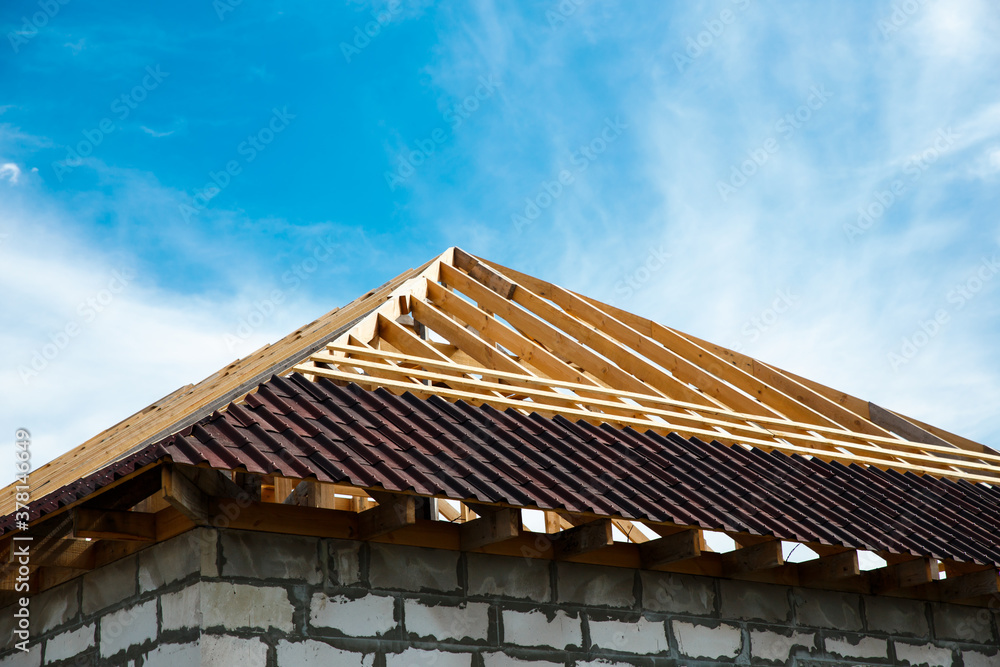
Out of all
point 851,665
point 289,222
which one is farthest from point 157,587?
point 289,222

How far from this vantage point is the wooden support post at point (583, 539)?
5.04 meters

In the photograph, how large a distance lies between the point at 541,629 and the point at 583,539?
0.55 meters

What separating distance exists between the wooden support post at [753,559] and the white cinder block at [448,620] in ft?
5.64

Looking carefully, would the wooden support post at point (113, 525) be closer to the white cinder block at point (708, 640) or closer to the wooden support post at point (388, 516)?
the wooden support post at point (388, 516)

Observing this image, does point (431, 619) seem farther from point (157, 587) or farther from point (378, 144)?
point (378, 144)

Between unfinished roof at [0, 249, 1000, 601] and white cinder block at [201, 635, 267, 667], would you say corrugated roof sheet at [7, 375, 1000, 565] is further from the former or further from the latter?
white cinder block at [201, 635, 267, 667]

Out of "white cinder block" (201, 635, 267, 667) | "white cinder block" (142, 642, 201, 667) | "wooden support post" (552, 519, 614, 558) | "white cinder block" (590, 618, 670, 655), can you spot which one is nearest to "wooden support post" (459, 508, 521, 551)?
"wooden support post" (552, 519, 614, 558)

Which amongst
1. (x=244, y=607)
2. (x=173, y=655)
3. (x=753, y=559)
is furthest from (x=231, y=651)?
(x=753, y=559)

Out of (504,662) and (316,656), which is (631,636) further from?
(316,656)

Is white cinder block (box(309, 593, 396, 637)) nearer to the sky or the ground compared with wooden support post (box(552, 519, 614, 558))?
nearer to the ground

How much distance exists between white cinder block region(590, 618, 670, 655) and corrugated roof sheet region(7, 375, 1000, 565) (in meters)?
0.77

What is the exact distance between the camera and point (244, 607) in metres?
4.44

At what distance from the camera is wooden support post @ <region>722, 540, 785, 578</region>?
18.2 ft

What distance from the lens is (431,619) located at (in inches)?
192
